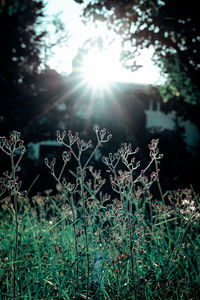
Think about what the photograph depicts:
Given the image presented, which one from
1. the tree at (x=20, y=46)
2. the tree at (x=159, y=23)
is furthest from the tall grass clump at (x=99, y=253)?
the tree at (x=20, y=46)

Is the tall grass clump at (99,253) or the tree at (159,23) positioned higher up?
the tree at (159,23)

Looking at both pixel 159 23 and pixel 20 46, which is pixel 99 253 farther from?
pixel 20 46

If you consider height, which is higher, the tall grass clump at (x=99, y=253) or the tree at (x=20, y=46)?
the tree at (x=20, y=46)

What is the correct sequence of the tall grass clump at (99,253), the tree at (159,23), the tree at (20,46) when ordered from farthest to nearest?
the tree at (20,46) → the tree at (159,23) → the tall grass clump at (99,253)

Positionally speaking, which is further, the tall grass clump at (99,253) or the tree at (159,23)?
the tree at (159,23)

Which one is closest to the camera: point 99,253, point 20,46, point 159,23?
point 99,253

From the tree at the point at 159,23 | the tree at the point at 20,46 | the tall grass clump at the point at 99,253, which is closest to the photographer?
the tall grass clump at the point at 99,253

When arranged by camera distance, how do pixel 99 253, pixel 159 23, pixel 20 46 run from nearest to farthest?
pixel 99 253 → pixel 159 23 → pixel 20 46

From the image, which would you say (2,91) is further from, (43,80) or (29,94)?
(43,80)

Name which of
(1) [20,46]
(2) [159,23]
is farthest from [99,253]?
(1) [20,46]

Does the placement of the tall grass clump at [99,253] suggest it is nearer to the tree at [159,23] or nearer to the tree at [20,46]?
the tree at [159,23]

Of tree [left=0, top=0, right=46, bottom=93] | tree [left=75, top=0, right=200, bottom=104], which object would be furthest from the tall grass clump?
tree [left=0, top=0, right=46, bottom=93]

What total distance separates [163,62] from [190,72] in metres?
1.80

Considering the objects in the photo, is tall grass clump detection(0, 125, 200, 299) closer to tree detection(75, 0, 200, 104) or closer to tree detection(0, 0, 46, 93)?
tree detection(75, 0, 200, 104)
